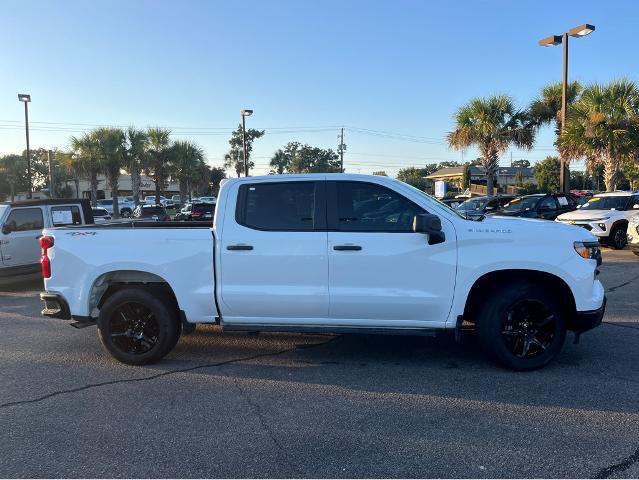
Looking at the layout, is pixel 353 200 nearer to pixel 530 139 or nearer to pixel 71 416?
pixel 71 416

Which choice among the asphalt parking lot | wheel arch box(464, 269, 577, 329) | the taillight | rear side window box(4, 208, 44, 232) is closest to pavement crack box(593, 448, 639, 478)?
the asphalt parking lot

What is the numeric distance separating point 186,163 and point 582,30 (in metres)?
29.7

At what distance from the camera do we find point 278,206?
515 centimetres

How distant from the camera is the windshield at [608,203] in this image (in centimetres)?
1475

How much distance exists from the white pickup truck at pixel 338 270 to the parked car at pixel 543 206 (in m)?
13.5

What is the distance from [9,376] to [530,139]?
2705cm

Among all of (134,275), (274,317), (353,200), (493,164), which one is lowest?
(274,317)

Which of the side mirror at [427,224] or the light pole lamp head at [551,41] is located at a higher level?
the light pole lamp head at [551,41]

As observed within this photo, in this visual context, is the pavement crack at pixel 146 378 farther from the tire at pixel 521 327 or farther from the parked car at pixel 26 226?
the parked car at pixel 26 226

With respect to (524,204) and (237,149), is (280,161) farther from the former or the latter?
(524,204)

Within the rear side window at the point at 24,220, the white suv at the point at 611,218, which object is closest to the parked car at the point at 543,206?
the white suv at the point at 611,218

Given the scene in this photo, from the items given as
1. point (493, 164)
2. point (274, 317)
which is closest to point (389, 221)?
point (274, 317)

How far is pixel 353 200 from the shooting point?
5055 mm

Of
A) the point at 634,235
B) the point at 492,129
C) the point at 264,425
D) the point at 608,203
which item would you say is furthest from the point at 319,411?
the point at 492,129
